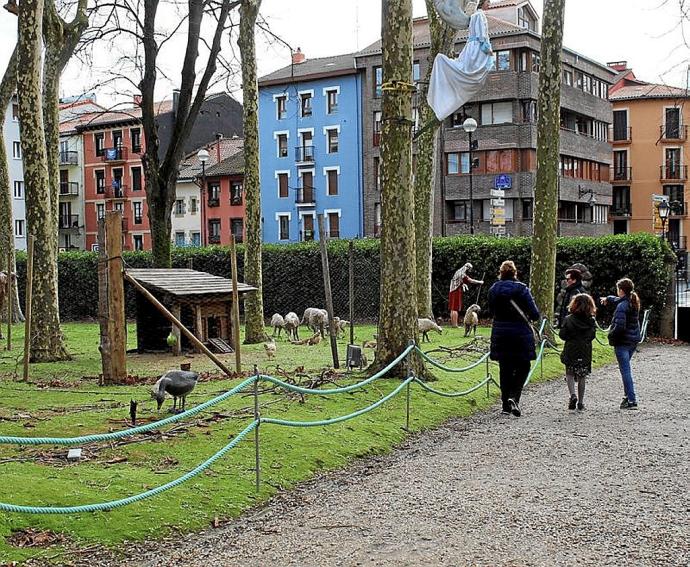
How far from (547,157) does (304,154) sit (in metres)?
52.8

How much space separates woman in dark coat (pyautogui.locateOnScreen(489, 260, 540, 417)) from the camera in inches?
490

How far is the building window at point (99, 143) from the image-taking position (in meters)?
85.6

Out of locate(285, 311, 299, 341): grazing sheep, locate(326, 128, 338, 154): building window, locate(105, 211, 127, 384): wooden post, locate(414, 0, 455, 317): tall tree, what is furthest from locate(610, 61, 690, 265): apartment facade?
locate(105, 211, 127, 384): wooden post

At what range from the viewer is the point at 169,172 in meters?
23.1

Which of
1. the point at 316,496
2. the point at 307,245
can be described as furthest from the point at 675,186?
the point at 316,496

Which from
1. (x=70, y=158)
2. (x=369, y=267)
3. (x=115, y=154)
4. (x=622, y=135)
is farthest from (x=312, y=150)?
(x=369, y=267)

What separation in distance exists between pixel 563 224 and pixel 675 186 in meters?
17.4

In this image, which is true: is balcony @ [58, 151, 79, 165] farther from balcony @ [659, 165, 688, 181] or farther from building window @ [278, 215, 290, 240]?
balcony @ [659, 165, 688, 181]

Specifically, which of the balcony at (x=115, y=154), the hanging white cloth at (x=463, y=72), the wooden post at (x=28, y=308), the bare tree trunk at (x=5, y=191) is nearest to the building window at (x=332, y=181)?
the balcony at (x=115, y=154)

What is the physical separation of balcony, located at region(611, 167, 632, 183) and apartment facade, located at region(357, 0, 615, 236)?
803 centimetres

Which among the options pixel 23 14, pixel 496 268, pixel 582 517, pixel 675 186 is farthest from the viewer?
pixel 675 186

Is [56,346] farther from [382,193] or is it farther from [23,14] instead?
[382,193]

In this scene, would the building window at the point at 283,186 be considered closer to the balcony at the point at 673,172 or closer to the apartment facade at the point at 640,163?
the apartment facade at the point at 640,163

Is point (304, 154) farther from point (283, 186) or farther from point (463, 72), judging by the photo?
point (463, 72)
